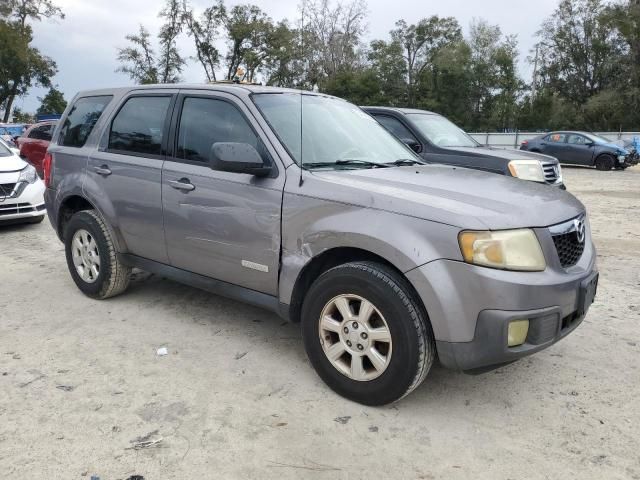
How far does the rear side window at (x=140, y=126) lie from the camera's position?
426cm

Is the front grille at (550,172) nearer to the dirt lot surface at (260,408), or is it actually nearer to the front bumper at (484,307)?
the dirt lot surface at (260,408)

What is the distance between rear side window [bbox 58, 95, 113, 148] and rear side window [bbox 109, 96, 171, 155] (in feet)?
1.04

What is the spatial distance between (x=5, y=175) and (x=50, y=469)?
6.61m

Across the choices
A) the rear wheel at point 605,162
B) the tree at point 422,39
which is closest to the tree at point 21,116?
the tree at point 422,39

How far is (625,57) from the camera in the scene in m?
45.2

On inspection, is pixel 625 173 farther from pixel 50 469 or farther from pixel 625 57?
pixel 625 57

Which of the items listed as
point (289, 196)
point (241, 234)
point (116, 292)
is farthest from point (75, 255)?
point (289, 196)

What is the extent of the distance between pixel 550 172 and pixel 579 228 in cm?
526

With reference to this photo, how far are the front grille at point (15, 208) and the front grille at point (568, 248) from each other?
302 inches

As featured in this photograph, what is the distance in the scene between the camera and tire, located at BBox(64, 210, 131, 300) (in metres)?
4.60

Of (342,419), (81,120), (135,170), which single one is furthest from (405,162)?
(81,120)

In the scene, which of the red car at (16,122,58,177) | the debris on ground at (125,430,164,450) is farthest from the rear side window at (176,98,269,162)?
the red car at (16,122,58,177)

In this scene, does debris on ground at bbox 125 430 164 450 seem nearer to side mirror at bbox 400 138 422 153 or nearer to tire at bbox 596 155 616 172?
side mirror at bbox 400 138 422 153

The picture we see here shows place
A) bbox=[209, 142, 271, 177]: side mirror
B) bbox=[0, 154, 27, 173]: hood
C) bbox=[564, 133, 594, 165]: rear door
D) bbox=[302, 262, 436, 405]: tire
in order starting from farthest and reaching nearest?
bbox=[564, 133, 594, 165]: rear door, bbox=[0, 154, 27, 173]: hood, bbox=[209, 142, 271, 177]: side mirror, bbox=[302, 262, 436, 405]: tire
